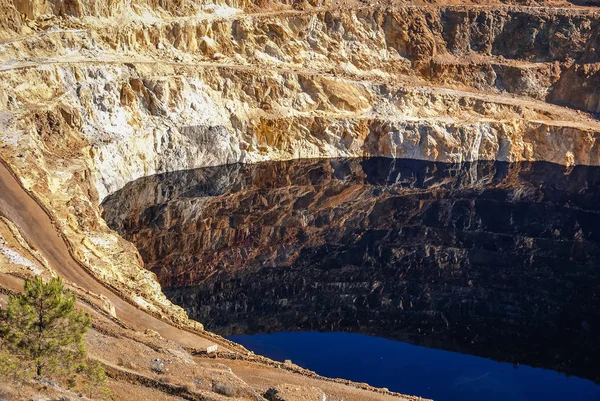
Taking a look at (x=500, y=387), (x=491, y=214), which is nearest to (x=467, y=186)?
(x=491, y=214)

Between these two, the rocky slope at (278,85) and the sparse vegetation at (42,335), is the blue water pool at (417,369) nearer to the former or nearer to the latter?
the rocky slope at (278,85)

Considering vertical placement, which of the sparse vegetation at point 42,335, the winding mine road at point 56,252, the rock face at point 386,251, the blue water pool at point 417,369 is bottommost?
the rock face at point 386,251

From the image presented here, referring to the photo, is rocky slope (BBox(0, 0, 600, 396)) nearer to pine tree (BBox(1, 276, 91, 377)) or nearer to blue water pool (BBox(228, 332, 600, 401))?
blue water pool (BBox(228, 332, 600, 401))

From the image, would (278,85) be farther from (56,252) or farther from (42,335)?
(42,335)

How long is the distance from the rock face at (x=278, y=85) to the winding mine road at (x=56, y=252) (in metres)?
2.81

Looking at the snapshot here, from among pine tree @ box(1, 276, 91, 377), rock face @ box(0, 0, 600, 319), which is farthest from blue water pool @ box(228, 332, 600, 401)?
pine tree @ box(1, 276, 91, 377)

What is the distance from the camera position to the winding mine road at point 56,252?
32.2 meters

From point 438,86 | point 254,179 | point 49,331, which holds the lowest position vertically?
point 254,179

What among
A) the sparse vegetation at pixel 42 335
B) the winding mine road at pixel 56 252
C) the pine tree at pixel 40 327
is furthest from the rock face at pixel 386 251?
the pine tree at pixel 40 327

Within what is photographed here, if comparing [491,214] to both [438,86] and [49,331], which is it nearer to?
[438,86]

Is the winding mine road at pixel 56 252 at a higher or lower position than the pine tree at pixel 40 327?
lower

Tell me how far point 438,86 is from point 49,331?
64.7m

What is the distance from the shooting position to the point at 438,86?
80.1 m

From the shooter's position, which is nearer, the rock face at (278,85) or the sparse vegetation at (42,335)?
the sparse vegetation at (42,335)
